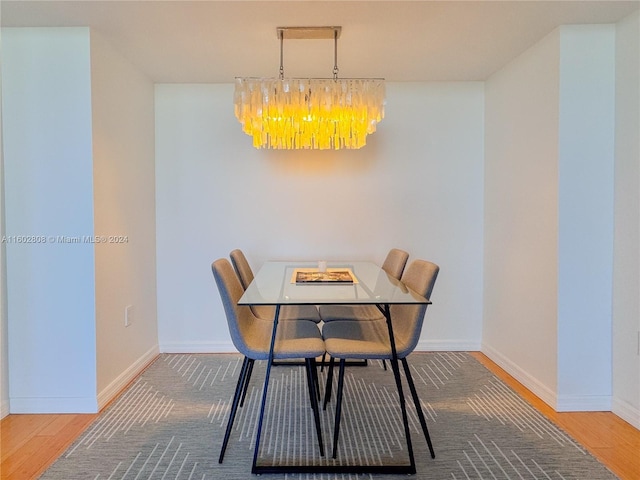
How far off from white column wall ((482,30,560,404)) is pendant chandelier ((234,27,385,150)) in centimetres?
100

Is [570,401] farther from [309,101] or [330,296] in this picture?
[309,101]

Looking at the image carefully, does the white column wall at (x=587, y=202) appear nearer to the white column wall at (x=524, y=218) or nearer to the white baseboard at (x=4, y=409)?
the white column wall at (x=524, y=218)

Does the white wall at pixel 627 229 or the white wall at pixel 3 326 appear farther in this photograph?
the white wall at pixel 3 326

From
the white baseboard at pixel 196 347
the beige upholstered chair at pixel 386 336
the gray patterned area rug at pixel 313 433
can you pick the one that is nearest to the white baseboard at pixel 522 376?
the gray patterned area rug at pixel 313 433

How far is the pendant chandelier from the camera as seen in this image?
2.26 meters

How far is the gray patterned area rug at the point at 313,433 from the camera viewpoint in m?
1.72

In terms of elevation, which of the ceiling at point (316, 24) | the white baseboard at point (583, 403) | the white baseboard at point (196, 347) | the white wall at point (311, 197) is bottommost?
the white baseboard at point (583, 403)

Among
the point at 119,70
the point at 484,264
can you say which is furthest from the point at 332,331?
the point at 119,70

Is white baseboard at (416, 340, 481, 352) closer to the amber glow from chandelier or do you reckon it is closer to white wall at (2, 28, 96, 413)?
the amber glow from chandelier

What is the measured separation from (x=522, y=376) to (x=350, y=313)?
1.22 meters

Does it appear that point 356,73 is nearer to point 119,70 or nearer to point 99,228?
point 119,70

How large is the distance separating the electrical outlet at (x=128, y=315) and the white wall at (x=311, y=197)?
508 mm

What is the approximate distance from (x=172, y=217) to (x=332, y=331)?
5.92ft

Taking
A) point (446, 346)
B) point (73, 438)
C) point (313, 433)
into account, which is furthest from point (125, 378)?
point (446, 346)
